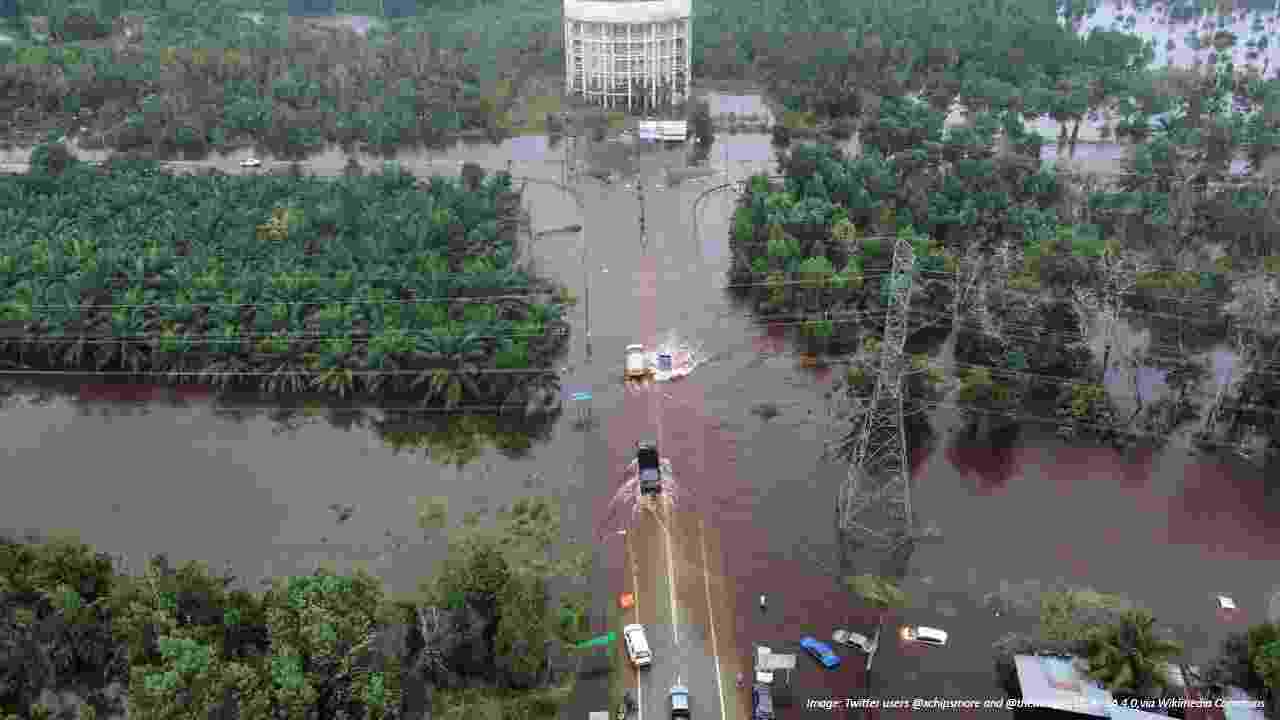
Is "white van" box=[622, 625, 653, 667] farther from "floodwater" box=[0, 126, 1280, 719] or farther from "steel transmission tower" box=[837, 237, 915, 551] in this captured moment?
"steel transmission tower" box=[837, 237, 915, 551]

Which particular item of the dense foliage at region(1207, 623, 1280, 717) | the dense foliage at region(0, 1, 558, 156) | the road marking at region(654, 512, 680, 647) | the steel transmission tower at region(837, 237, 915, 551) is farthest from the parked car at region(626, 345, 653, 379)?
the dense foliage at region(0, 1, 558, 156)

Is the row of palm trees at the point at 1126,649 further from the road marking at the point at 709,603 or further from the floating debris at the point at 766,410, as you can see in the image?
the floating debris at the point at 766,410

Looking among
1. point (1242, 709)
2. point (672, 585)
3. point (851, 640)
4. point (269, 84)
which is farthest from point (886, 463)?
point (269, 84)

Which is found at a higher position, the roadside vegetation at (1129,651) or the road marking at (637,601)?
the roadside vegetation at (1129,651)

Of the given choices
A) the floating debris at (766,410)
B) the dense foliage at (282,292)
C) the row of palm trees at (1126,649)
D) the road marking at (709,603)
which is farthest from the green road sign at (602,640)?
the dense foliage at (282,292)

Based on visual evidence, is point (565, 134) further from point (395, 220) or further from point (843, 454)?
point (843, 454)

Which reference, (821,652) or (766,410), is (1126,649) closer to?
(821,652)

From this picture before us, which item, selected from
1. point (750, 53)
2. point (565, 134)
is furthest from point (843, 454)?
point (750, 53)
